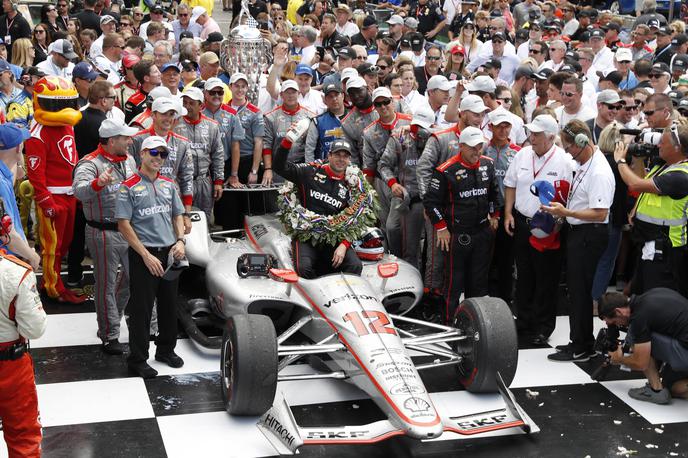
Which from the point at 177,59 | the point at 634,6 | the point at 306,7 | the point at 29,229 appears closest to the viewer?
the point at 29,229

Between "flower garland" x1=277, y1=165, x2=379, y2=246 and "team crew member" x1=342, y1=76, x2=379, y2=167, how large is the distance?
4.77ft

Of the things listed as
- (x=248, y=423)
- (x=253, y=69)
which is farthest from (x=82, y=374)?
(x=253, y=69)

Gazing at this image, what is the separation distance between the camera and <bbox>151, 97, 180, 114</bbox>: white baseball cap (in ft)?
26.4

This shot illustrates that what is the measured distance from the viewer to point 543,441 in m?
6.39

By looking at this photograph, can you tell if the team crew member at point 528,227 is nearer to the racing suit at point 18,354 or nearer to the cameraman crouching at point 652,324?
the cameraman crouching at point 652,324

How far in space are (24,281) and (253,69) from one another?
6280 mm

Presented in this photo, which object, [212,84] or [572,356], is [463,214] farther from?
[212,84]

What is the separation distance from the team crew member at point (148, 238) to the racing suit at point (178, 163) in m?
1.01

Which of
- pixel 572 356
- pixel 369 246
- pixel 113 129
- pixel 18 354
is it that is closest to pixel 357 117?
pixel 369 246

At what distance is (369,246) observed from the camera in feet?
27.0

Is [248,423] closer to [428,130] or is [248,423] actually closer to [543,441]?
[543,441]

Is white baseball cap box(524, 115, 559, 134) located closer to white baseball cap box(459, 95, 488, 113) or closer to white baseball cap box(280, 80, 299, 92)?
white baseball cap box(459, 95, 488, 113)

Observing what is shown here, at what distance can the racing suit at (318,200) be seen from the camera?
7.82 metres

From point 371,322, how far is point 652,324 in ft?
6.62
